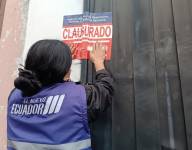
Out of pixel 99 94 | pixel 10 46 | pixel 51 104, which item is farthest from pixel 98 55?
pixel 10 46

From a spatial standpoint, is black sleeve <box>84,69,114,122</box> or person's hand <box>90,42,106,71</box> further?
person's hand <box>90,42,106,71</box>

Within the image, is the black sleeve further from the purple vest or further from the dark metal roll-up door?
the dark metal roll-up door

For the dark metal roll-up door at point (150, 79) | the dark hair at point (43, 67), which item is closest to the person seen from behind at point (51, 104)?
the dark hair at point (43, 67)

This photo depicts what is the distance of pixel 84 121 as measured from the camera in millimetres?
873

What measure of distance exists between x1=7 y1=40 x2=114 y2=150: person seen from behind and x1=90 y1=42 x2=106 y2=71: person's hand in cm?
7

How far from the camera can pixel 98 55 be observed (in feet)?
3.54

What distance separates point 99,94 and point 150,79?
255 mm

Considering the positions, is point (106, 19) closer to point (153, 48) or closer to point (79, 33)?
point (79, 33)

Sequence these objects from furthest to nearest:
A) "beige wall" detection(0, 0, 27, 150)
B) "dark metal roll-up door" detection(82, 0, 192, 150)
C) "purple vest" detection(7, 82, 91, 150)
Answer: "beige wall" detection(0, 0, 27, 150) → "dark metal roll-up door" detection(82, 0, 192, 150) → "purple vest" detection(7, 82, 91, 150)

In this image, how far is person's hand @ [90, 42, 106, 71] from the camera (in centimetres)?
106

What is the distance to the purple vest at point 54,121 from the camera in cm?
85

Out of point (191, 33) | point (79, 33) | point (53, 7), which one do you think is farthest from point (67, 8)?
point (191, 33)

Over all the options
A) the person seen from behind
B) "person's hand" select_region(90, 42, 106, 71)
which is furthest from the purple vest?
"person's hand" select_region(90, 42, 106, 71)

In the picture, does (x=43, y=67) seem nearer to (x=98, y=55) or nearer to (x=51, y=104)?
(x=51, y=104)
